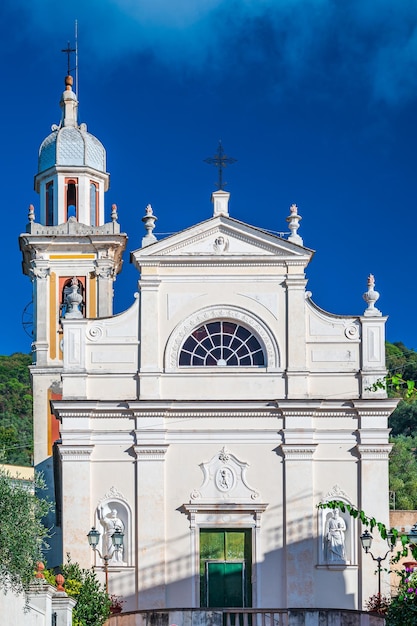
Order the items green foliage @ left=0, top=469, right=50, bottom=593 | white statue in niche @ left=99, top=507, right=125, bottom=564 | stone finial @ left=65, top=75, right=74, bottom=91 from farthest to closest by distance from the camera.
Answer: stone finial @ left=65, top=75, right=74, bottom=91, white statue in niche @ left=99, top=507, right=125, bottom=564, green foliage @ left=0, top=469, right=50, bottom=593

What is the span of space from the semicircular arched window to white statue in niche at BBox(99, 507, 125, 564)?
4.23 m

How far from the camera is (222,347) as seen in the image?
1510 inches

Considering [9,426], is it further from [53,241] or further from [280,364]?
[280,364]

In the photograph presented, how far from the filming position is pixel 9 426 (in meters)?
82.1

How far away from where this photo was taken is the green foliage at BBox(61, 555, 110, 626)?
1268 inches

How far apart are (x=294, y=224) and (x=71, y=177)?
10207mm

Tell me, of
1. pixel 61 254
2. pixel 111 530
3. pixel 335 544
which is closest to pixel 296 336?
pixel 335 544

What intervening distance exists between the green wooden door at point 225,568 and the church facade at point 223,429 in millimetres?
35

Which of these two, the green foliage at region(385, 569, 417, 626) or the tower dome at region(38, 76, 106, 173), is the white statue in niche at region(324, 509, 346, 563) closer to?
the green foliage at region(385, 569, 417, 626)

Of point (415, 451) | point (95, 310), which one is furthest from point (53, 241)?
point (415, 451)

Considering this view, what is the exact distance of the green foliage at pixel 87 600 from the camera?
32219 mm

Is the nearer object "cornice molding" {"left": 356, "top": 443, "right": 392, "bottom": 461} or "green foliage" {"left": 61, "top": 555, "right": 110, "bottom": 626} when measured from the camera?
"green foliage" {"left": 61, "top": 555, "right": 110, "bottom": 626}

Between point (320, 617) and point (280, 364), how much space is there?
22.8 feet

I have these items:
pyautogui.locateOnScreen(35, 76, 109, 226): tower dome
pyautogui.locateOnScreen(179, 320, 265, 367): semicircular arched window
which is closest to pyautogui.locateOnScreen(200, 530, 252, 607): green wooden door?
pyautogui.locateOnScreen(179, 320, 265, 367): semicircular arched window
